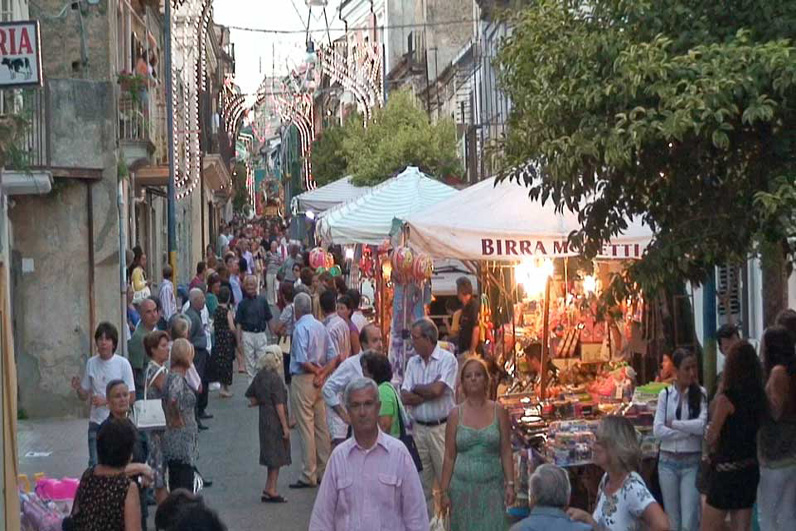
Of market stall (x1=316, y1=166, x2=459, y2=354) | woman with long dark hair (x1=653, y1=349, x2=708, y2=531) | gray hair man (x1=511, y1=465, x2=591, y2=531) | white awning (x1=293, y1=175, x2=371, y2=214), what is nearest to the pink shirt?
gray hair man (x1=511, y1=465, x2=591, y2=531)

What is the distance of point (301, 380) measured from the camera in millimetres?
14789

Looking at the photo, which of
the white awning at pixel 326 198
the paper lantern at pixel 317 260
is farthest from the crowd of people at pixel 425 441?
the white awning at pixel 326 198

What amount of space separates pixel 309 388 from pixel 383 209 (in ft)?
19.0

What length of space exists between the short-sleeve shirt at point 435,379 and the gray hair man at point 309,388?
3.49 meters

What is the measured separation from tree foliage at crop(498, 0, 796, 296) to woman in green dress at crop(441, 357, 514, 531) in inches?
46.6

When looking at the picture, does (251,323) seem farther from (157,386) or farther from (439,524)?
(439,524)

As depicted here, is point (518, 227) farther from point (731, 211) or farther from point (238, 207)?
point (238, 207)

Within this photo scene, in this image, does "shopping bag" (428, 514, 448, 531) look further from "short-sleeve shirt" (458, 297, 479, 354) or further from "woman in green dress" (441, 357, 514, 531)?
"short-sleeve shirt" (458, 297, 479, 354)

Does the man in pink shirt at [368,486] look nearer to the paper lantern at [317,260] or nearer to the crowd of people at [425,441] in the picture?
the crowd of people at [425,441]

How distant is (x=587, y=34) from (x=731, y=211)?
1.38m

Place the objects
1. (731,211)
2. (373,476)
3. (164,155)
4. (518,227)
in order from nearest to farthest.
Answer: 1. (373,476)
2. (731,211)
3. (518,227)
4. (164,155)

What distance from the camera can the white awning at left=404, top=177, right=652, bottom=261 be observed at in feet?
40.8

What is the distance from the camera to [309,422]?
1468 cm

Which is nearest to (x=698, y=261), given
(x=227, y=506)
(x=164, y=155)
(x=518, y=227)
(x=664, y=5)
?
(x=664, y=5)
